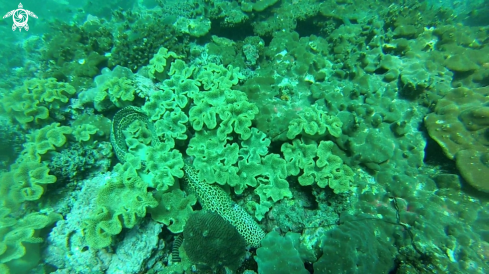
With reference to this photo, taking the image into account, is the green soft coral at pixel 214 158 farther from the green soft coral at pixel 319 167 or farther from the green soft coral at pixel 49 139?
the green soft coral at pixel 49 139

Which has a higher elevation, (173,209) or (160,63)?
(160,63)

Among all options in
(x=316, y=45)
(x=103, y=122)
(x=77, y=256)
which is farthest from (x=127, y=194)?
(x=316, y=45)

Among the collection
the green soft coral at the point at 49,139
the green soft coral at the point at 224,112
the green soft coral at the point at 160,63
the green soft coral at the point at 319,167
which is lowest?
the green soft coral at the point at 319,167

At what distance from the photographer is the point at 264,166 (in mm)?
4090

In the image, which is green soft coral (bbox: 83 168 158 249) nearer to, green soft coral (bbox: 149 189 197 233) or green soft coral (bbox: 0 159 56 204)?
green soft coral (bbox: 149 189 197 233)

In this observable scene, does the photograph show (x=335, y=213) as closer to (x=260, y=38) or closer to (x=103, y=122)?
(x=103, y=122)

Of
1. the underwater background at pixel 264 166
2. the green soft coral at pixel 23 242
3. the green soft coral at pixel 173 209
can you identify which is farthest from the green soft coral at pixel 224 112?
the green soft coral at pixel 23 242

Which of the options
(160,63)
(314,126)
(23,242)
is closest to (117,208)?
(23,242)

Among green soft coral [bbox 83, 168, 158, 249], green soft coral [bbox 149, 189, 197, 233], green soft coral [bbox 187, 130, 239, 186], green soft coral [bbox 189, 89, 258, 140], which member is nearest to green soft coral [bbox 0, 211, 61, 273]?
green soft coral [bbox 83, 168, 158, 249]

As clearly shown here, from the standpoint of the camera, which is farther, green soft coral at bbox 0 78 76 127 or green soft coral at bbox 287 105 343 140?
green soft coral at bbox 0 78 76 127

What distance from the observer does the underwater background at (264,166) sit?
336cm

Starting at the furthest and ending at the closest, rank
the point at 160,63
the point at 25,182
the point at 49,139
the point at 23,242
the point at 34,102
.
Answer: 1. the point at 160,63
2. the point at 34,102
3. the point at 49,139
4. the point at 25,182
5. the point at 23,242

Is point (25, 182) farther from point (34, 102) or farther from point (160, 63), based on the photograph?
point (160, 63)

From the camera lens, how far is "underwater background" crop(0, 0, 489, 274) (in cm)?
336
